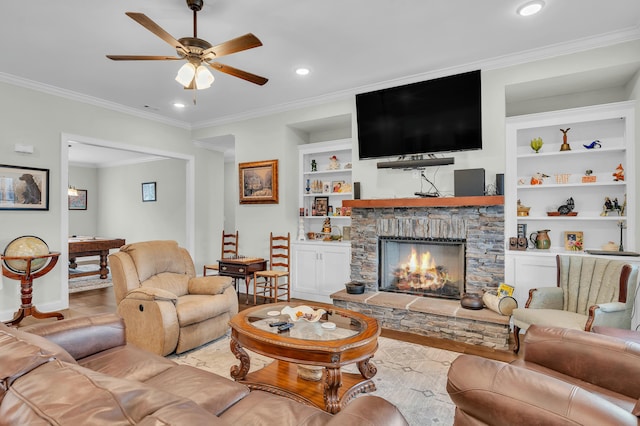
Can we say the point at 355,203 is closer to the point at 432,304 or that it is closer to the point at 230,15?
the point at 432,304

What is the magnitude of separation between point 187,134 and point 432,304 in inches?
197

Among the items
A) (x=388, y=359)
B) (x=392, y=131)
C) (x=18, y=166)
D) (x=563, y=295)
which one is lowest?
(x=388, y=359)

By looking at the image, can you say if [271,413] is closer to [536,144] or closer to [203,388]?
[203,388]

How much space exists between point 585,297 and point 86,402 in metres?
3.56

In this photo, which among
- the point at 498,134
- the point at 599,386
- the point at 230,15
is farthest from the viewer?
the point at 498,134

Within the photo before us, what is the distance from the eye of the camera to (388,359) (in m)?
3.03

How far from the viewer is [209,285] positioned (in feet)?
11.8

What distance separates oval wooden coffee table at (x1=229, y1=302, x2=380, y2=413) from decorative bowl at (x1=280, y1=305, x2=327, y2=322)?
0.04 m

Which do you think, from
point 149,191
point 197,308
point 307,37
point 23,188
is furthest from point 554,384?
point 149,191

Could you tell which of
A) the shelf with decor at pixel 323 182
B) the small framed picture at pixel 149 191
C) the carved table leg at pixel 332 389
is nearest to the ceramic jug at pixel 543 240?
the shelf with decor at pixel 323 182

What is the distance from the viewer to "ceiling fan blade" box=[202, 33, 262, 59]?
7.65ft

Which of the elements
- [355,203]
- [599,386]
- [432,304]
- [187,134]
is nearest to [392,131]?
[355,203]

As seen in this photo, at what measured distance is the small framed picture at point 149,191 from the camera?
8.25m

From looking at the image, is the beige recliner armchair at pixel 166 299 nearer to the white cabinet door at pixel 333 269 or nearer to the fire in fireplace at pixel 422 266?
the white cabinet door at pixel 333 269
